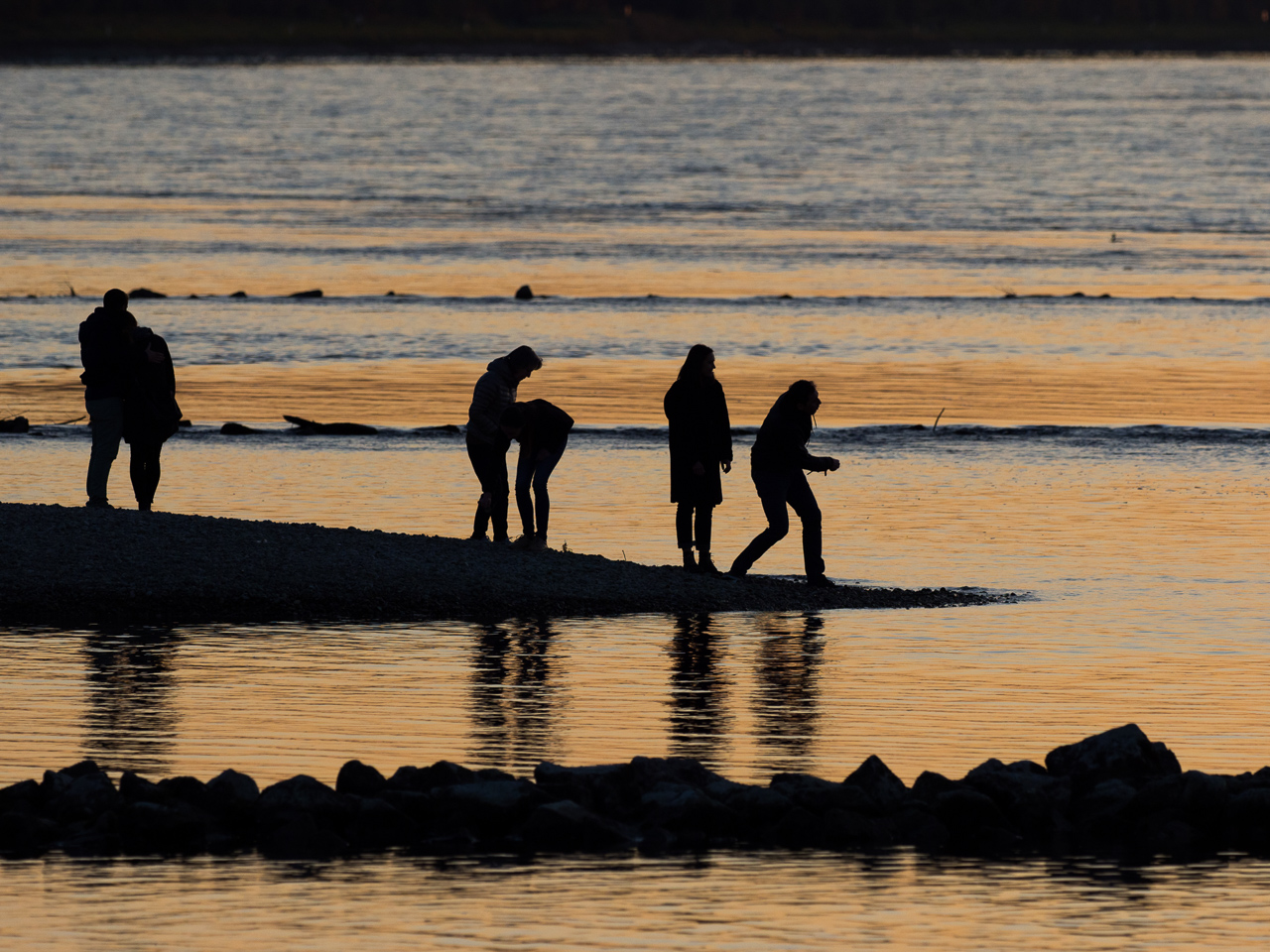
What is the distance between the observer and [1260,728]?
42.8ft

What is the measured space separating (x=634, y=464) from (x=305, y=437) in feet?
13.2

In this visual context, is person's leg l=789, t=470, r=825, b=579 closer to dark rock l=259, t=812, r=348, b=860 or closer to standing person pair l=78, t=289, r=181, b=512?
standing person pair l=78, t=289, r=181, b=512

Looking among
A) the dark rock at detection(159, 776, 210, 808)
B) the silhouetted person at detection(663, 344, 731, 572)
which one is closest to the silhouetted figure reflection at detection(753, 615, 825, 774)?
the silhouetted person at detection(663, 344, 731, 572)

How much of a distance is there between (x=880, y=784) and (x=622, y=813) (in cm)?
121

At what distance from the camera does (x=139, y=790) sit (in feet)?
35.7

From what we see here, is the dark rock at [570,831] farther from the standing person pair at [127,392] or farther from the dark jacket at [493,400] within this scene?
the standing person pair at [127,392]

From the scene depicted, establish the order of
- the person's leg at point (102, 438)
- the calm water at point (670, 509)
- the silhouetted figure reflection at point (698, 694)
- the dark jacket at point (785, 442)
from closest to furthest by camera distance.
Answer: the calm water at point (670, 509), the silhouetted figure reflection at point (698, 694), the dark jacket at point (785, 442), the person's leg at point (102, 438)

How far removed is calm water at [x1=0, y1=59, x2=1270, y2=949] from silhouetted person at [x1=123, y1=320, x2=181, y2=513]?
6.86 ft

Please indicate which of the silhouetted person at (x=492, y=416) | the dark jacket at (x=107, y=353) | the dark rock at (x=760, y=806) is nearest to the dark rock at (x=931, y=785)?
the dark rock at (x=760, y=806)

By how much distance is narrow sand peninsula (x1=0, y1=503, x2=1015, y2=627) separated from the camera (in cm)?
1633

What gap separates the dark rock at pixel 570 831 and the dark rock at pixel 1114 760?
86.7 inches

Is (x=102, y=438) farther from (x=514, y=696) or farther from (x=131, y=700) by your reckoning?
(x=514, y=696)

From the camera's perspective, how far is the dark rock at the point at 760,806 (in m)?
11.0

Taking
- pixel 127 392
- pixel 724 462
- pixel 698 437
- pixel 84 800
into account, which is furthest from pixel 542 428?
pixel 84 800
